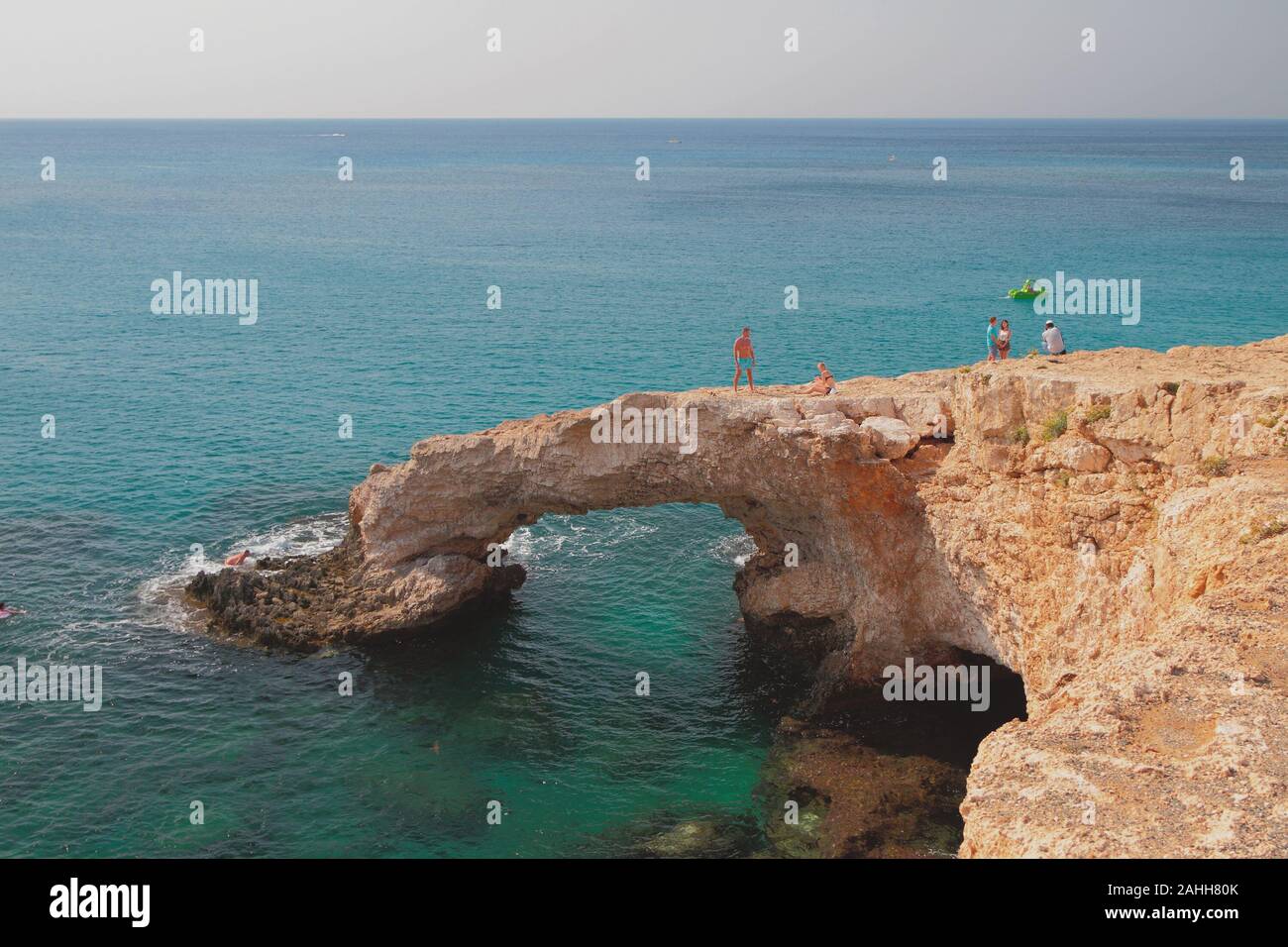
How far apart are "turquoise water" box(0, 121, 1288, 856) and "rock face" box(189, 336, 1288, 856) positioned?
130 inches

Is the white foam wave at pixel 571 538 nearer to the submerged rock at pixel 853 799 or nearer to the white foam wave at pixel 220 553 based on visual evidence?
the white foam wave at pixel 220 553

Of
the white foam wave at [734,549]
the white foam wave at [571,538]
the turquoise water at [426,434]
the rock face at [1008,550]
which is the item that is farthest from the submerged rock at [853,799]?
the white foam wave at [571,538]

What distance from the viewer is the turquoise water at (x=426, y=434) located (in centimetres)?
2709

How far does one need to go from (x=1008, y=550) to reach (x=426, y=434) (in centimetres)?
3274

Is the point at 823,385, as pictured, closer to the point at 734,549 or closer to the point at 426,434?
the point at 734,549

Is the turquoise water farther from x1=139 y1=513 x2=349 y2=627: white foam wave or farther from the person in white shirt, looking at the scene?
the person in white shirt

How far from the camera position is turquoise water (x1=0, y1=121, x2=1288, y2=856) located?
27094 mm

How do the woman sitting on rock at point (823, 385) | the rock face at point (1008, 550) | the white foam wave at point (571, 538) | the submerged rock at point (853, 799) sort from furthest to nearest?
the white foam wave at point (571, 538) → the woman sitting on rock at point (823, 385) → the submerged rock at point (853, 799) → the rock face at point (1008, 550)

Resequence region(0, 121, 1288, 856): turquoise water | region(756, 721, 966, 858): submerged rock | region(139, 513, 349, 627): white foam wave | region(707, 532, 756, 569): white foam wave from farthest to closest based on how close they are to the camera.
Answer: region(707, 532, 756, 569): white foam wave → region(139, 513, 349, 627): white foam wave → region(0, 121, 1288, 856): turquoise water → region(756, 721, 966, 858): submerged rock

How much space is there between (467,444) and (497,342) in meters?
36.2

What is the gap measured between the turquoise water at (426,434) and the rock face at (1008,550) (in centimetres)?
330

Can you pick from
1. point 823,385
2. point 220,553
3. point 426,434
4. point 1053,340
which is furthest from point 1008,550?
point 426,434

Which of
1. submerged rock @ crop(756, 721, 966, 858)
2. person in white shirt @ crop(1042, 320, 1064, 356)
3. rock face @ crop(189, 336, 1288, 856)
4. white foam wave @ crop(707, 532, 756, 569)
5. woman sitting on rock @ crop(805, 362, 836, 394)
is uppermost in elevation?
person in white shirt @ crop(1042, 320, 1064, 356)

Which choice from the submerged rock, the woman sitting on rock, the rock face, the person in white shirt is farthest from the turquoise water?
the person in white shirt
